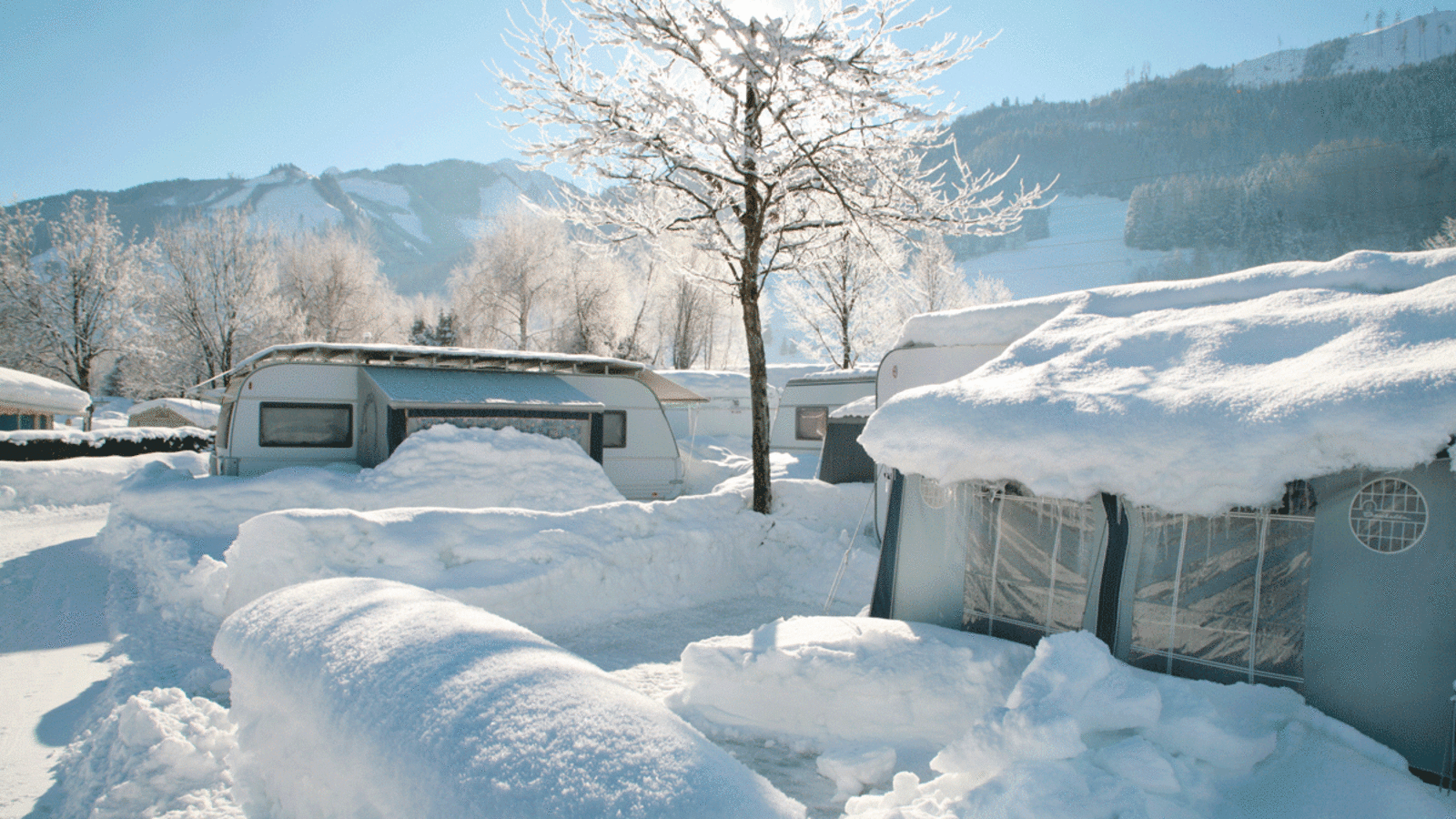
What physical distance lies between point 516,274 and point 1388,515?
31.2 metres

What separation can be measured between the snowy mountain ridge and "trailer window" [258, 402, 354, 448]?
382 feet

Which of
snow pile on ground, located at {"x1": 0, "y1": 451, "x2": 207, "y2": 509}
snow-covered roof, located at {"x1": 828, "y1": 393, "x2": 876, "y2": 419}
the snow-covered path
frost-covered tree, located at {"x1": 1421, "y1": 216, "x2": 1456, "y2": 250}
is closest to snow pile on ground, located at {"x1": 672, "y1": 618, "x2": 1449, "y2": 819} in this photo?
the snow-covered path

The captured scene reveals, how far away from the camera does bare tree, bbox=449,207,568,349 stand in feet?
101

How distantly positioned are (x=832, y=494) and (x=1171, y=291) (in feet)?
18.2

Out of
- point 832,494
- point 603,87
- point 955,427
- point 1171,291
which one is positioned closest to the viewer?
point 955,427

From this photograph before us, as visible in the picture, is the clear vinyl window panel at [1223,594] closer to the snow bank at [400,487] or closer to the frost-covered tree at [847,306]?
the snow bank at [400,487]

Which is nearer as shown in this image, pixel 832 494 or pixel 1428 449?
pixel 1428 449

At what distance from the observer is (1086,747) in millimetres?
2793

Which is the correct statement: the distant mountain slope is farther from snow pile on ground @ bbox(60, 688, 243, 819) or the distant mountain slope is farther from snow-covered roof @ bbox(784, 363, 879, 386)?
snow pile on ground @ bbox(60, 688, 243, 819)

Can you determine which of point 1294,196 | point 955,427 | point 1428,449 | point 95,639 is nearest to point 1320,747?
point 1428,449

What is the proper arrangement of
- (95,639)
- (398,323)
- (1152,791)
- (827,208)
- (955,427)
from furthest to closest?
1. (398,323)
2. (827,208)
3. (95,639)
4. (955,427)
5. (1152,791)

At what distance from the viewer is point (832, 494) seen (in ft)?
32.6

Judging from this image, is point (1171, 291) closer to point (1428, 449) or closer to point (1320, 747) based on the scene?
point (1428, 449)

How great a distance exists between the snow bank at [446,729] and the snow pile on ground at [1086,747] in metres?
1.05
